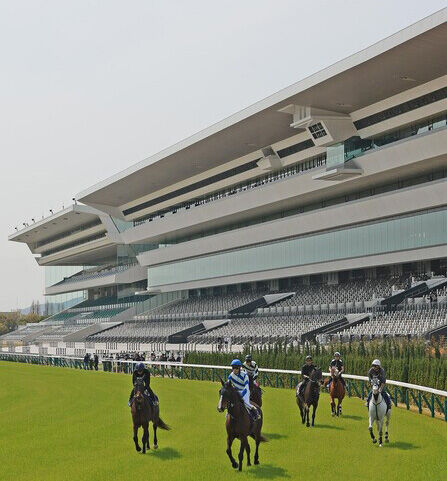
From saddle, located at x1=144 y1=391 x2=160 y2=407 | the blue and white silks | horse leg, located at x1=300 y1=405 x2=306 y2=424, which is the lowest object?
horse leg, located at x1=300 y1=405 x2=306 y2=424

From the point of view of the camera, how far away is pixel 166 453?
14891 millimetres

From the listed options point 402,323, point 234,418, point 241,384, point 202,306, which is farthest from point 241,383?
point 202,306

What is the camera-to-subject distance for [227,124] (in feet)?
182

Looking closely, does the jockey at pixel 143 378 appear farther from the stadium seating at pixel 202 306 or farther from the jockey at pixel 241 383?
the stadium seating at pixel 202 306

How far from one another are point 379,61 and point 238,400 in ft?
104

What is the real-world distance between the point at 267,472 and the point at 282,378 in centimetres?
1994

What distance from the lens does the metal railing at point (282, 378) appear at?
21.0 m

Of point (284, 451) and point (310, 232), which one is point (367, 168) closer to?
point (310, 232)

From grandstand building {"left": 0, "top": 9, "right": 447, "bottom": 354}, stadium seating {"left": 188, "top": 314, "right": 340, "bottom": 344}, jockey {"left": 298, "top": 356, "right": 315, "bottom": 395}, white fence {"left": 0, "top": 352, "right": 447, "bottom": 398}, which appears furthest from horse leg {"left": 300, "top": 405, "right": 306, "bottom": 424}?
stadium seating {"left": 188, "top": 314, "right": 340, "bottom": 344}

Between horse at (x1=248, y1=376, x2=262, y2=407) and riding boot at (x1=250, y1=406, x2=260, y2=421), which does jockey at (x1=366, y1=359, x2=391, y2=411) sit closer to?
horse at (x1=248, y1=376, x2=262, y2=407)

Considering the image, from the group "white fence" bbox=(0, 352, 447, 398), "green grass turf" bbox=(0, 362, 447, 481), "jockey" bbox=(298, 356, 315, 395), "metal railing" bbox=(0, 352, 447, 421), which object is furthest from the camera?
"metal railing" bbox=(0, 352, 447, 421)

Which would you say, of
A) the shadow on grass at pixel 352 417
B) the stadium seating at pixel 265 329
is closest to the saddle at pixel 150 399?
the shadow on grass at pixel 352 417

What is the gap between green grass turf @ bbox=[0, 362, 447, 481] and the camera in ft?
42.0

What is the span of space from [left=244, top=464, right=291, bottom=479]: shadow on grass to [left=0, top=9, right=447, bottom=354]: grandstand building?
26.0m
